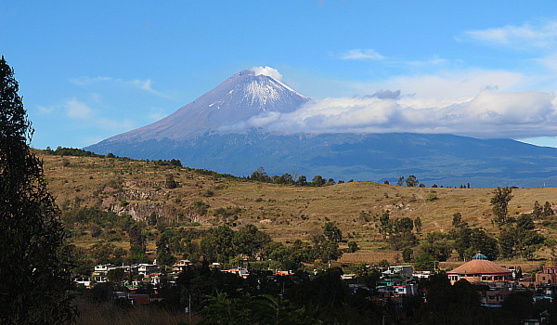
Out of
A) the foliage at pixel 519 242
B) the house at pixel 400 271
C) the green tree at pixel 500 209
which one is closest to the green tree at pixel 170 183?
the green tree at pixel 500 209

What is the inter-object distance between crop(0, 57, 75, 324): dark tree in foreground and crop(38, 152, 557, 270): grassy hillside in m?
76.3

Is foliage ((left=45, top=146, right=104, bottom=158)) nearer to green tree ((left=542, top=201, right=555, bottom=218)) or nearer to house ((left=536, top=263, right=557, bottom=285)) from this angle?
green tree ((left=542, top=201, right=555, bottom=218))

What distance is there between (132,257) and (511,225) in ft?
168

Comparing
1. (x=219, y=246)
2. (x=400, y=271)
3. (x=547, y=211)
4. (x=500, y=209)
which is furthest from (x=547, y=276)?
(x=547, y=211)

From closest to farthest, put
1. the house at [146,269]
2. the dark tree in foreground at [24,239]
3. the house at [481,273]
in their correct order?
1. the dark tree in foreground at [24,239]
2. the house at [481,273]
3. the house at [146,269]

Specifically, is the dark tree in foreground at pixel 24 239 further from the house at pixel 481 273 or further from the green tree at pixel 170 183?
the green tree at pixel 170 183

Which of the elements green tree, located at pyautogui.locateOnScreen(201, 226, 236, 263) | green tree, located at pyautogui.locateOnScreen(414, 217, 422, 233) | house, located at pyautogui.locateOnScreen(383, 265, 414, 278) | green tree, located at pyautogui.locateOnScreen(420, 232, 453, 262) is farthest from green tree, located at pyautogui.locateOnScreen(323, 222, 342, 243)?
house, located at pyautogui.locateOnScreen(383, 265, 414, 278)

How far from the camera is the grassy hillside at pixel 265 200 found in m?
103

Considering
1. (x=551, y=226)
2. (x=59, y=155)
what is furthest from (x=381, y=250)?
(x=59, y=155)

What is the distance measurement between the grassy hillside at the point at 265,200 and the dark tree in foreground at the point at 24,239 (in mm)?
76306

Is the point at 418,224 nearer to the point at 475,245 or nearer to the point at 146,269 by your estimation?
the point at 475,245

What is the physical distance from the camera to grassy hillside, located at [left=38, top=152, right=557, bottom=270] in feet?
336

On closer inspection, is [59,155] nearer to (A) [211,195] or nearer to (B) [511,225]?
(A) [211,195]

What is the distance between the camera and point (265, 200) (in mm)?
120438
